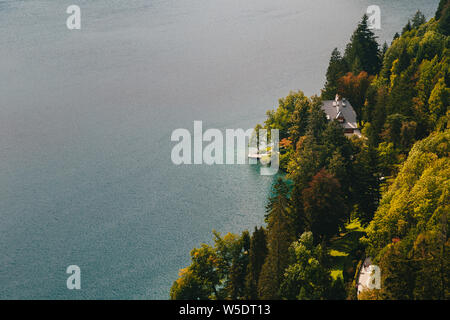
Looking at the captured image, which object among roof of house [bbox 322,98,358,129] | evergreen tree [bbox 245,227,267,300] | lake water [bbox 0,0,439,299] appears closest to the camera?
evergreen tree [bbox 245,227,267,300]

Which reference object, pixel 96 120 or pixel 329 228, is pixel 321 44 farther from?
pixel 329 228

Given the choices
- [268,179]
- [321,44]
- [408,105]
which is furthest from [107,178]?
[321,44]

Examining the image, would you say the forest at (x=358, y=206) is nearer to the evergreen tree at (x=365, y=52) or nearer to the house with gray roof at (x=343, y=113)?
the house with gray roof at (x=343, y=113)

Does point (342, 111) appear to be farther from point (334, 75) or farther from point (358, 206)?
point (358, 206)

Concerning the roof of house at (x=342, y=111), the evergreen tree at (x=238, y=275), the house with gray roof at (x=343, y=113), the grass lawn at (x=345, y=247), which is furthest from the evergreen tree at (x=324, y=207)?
the roof of house at (x=342, y=111)

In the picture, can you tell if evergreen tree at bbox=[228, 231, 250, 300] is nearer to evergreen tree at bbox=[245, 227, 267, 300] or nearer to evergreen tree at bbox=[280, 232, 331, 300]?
evergreen tree at bbox=[245, 227, 267, 300]

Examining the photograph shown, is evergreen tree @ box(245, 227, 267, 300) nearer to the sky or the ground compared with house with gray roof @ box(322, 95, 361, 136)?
nearer to the ground

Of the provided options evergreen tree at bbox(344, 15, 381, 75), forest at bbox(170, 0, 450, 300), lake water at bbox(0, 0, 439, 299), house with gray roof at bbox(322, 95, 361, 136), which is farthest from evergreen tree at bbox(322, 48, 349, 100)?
lake water at bbox(0, 0, 439, 299)
